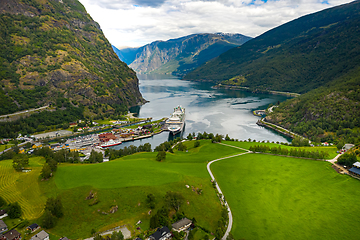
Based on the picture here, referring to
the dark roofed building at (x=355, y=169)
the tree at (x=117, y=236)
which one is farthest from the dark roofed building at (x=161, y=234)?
the dark roofed building at (x=355, y=169)

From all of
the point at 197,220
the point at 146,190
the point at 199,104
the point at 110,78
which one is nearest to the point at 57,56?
the point at 110,78

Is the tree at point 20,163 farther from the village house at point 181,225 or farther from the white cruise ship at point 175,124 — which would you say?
the white cruise ship at point 175,124

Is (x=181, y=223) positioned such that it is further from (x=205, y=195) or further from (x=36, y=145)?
(x=36, y=145)

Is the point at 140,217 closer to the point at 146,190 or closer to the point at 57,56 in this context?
the point at 146,190

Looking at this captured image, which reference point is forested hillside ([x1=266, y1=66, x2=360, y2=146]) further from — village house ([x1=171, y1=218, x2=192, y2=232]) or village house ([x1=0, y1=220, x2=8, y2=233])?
village house ([x1=0, y1=220, x2=8, y2=233])

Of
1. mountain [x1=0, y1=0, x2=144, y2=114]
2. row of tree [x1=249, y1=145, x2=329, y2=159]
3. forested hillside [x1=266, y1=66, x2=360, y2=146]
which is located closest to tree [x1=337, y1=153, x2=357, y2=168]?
row of tree [x1=249, y1=145, x2=329, y2=159]
